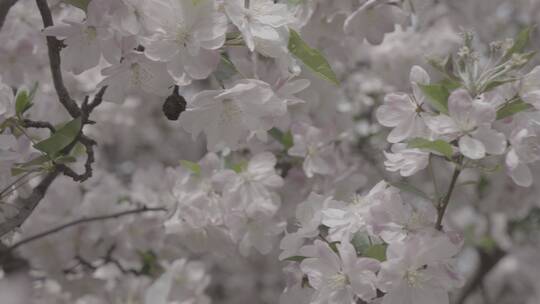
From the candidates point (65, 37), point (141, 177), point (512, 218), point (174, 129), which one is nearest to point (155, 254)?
point (141, 177)

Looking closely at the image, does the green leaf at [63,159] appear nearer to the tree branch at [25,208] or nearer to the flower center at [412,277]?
the tree branch at [25,208]

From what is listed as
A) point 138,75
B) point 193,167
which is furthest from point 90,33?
point 193,167

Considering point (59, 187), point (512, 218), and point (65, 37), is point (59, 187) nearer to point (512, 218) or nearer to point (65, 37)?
point (65, 37)

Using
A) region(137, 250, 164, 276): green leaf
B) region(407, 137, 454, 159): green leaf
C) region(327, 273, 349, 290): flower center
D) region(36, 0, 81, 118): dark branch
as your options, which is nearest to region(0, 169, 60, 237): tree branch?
region(36, 0, 81, 118): dark branch

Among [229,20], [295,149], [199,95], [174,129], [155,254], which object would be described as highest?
[229,20]

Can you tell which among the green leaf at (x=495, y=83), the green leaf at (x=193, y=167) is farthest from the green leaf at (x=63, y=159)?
the green leaf at (x=495, y=83)

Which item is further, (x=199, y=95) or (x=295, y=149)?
(x=295, y=149)

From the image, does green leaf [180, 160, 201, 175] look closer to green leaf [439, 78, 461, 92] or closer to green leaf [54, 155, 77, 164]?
green leaf [54, 155, 77, 164]
